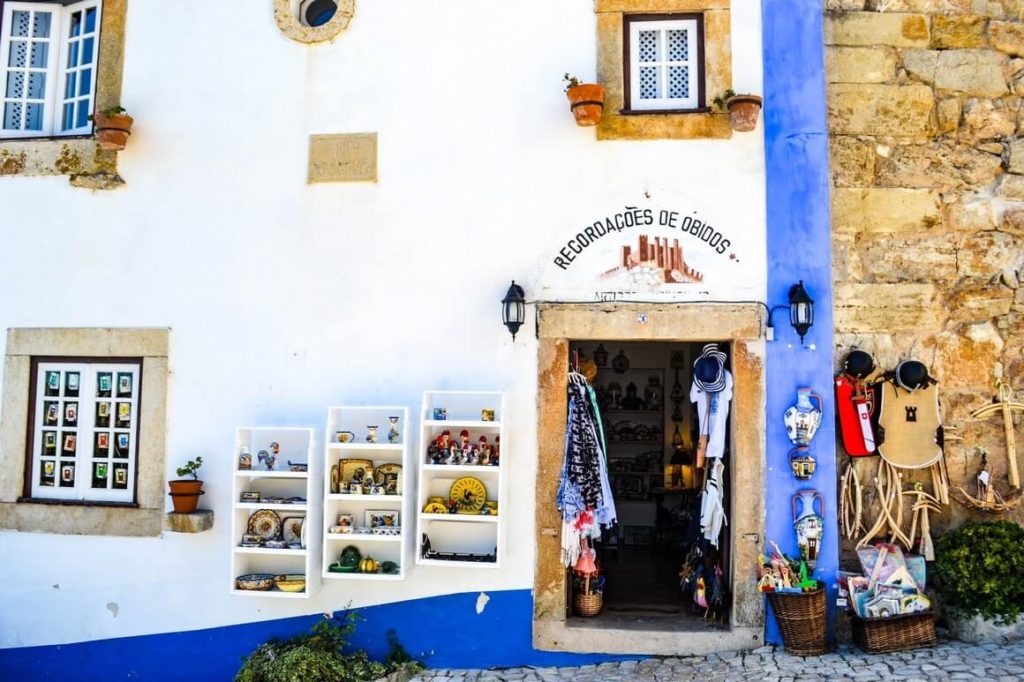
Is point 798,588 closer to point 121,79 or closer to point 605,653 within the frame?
point 605,653

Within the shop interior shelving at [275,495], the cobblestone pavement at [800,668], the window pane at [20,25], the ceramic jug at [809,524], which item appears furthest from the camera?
the window pane at [20,25]

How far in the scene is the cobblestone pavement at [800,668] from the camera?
16.5 feet

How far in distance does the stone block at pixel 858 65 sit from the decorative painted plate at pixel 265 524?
4.97 meters

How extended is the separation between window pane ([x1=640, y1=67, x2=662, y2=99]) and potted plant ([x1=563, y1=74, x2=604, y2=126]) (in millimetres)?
432

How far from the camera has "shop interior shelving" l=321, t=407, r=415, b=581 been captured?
18.9ft

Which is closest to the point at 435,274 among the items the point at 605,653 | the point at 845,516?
the point at 605,653

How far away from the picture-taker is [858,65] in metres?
6.03

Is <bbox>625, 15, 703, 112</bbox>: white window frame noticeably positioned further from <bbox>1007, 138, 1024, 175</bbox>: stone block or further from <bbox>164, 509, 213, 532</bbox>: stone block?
<bbox>164, 509, 213, 532</bbox>: stone block

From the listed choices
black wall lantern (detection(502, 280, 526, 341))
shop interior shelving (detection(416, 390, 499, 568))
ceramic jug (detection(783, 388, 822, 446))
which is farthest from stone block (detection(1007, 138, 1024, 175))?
shop interior shelving (detection(416, 390, 499, 568))

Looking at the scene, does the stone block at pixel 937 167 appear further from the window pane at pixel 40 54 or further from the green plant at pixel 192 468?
the window pane at pixel 40 54

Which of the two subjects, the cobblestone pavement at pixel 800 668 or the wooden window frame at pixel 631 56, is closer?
the cobblestone pavement at pixel 800 668

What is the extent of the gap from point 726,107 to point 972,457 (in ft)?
9.72

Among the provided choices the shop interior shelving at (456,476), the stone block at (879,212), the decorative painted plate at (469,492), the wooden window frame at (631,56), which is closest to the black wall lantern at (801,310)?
the stone block at (879,212)

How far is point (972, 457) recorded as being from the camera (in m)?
5.92
